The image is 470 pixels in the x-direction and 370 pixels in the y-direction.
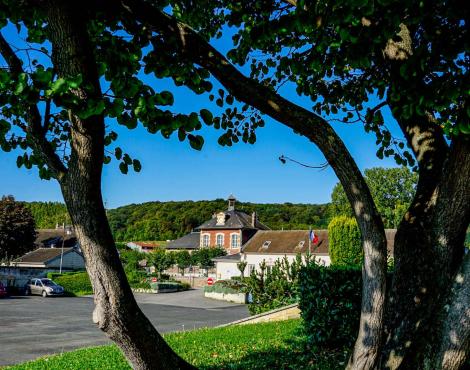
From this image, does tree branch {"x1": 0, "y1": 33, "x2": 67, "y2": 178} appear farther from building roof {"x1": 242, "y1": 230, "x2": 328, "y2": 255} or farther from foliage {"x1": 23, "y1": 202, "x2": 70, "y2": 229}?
foliage {"x1": 23, "y1": 202, "x2": 70, "y2": 229}

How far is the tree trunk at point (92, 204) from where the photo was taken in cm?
345

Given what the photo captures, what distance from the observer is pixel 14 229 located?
47438mm

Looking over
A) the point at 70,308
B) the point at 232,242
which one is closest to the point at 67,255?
the point at 232,242

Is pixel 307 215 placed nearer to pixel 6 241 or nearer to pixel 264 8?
pixel 6 241

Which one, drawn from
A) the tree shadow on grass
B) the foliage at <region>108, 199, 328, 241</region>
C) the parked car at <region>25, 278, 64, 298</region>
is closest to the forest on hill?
the foliage at <region>108, 199, 328, 241</region>

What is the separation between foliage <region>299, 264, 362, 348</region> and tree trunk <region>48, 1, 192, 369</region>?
5.43 meters

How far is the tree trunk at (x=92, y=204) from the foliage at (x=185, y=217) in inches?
3433

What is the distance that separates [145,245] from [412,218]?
278 feet

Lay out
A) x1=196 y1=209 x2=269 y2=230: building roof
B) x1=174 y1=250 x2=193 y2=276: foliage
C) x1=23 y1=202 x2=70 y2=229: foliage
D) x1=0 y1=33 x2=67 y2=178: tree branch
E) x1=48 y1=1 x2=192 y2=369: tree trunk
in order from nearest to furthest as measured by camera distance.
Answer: x1=48 y1=1 x2=192 y2=369: tree trunk → x1=0 y1=33 x2=67 y2=178: tree branch → x1=174 y1=250 x2=193 y2=276: foliage → x1=196 y1=209 x2=269 y2=230: building roof → x1=23 y1=202 x2=70 y2=229: foliage

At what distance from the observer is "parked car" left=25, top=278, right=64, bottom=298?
34.6m

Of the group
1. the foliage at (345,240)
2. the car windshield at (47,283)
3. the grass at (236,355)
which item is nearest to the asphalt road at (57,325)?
the grass at (236,355)

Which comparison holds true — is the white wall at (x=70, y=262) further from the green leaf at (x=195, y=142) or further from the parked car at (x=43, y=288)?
the green leaf at (x=195, y=142)

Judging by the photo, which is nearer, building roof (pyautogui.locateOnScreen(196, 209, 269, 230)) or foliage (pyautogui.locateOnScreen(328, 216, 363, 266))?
foliage (pyautogui.locateOnScreen(328, 216, 363, 266))

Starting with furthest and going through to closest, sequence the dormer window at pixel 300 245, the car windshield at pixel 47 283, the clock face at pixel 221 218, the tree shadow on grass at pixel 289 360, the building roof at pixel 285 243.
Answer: the clock face at pixel 221 218 < the dormer window at pixel 300 245 < the building roof at pixel 285 243 < the car windshield at pixel 47 283 < the tree shadow on grass at pixel 289 360
